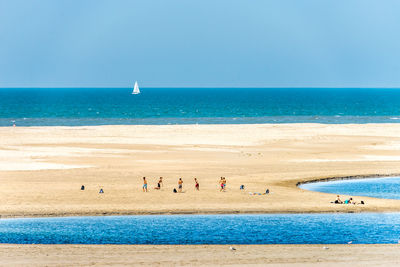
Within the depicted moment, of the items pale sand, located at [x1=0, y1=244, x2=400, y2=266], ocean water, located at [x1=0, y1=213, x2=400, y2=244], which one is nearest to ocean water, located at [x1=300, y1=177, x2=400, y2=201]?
ocean water, located at [x1=0, y1=213, x2=400, y2=244]

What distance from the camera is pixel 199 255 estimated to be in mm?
26109

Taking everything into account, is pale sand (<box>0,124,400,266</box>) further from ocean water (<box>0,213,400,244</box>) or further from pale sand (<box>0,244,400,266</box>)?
ocean water (<box>0,213,400,244</box>)

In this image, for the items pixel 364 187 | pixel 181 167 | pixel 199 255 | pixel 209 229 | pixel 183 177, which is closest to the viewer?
pixel 199 255

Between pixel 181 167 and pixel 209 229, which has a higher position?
pixel 181 167

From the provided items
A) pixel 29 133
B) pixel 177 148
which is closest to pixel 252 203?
pixel 177 148

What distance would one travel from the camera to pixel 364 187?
147 ft

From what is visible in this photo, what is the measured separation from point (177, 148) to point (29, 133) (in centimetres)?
2894

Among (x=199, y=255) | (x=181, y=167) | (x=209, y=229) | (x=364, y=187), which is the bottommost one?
(x=199, y=255)

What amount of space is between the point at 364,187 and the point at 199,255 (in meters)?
21.9

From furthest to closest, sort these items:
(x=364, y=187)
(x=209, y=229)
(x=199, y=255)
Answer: (x=364, y=187) → (x=209, y=229) → (x=199, y=255)

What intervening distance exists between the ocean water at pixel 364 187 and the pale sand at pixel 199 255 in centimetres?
1458

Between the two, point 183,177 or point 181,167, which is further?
point 181,167

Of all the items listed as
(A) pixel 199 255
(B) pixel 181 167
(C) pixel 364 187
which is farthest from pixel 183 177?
(A) pixel 199 255

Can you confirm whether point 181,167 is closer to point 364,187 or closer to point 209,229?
point 364,187
